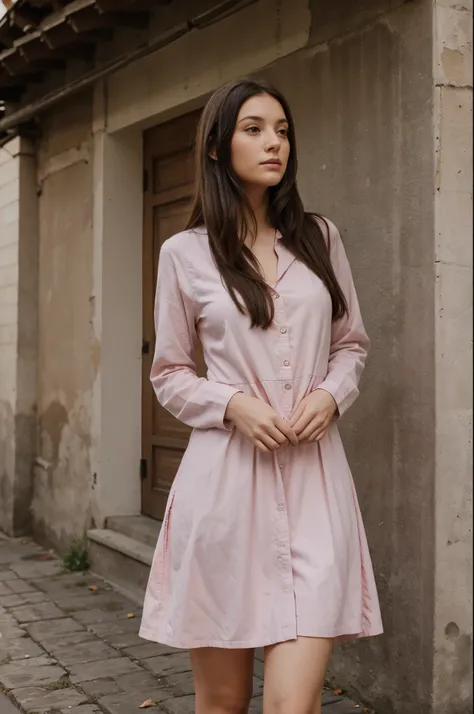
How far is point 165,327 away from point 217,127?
0.57 meters

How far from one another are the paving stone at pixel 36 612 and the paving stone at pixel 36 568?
69 centimetres

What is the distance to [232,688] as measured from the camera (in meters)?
2.36

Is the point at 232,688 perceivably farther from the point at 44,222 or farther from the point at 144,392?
the point at 44,222

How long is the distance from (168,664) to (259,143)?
2713 mm

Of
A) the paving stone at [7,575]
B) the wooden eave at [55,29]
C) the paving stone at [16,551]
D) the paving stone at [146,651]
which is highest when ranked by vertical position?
the wooden eave at [55,29]

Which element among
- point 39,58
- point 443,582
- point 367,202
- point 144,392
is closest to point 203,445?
point 443,582

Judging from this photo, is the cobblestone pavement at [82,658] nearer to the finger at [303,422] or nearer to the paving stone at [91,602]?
the paving stone at [91,602]

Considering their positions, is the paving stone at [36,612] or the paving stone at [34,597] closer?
the paving stone at [36,612]

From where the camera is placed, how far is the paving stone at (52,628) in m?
4.70

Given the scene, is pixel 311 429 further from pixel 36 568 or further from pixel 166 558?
pixel 36 568

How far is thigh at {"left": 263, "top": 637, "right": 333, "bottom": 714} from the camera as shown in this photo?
212cm

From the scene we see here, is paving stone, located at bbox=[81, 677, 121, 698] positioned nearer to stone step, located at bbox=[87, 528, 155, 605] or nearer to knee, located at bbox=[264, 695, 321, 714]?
stone step, located at bbox=[87, 528, 155, 605]

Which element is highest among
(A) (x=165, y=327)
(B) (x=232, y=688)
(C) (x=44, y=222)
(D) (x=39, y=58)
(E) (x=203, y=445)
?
(D) (x=39, y=58)

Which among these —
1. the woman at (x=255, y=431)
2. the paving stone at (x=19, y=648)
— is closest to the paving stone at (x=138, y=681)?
the paving stone at (x=19, y=648)
